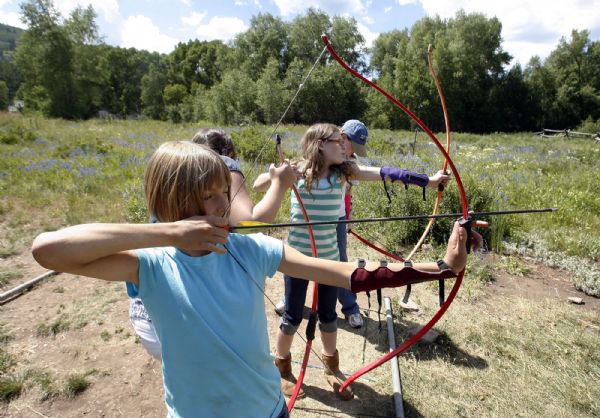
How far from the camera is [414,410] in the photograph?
2.50 meters

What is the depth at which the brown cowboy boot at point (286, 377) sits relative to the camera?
2.56 m

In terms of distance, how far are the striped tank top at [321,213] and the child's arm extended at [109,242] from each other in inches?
55.1

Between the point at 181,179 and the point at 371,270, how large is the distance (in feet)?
2.17

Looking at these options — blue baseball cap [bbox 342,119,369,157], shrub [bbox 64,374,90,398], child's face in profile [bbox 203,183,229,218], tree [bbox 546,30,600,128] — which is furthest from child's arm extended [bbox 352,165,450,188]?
tree [bbox 546,30,600,128]

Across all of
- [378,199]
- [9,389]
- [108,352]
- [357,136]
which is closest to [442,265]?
[357,136]

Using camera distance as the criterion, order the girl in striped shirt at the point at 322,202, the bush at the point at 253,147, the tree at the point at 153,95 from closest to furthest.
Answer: the girl in striped shirt at the point at 322,202
the bush at the point at 253,147
the tree at the point at 153,95

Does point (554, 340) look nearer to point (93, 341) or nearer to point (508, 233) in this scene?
point (508, 233)

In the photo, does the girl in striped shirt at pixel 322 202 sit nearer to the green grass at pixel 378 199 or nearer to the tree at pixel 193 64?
the green grass at pixel 378 199

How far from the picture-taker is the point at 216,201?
118 centimetres

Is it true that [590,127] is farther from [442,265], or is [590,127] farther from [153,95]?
[153,95]

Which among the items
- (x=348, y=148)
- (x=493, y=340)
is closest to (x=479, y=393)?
Answer: (x=493, y=340)

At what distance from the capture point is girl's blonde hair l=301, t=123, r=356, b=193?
240 centimetres

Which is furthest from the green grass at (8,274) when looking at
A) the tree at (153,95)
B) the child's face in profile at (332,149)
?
the tree at (153,95)

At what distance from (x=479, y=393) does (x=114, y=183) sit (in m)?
6.83
